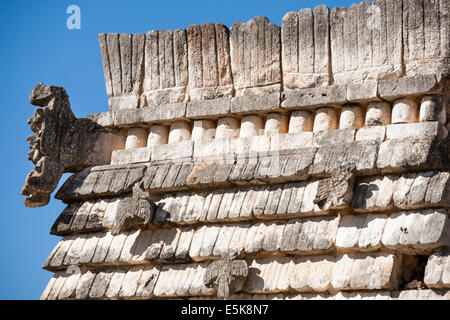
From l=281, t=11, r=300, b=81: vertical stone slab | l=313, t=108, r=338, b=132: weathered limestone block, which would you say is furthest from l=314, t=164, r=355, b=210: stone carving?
l=281, t=11, r=300, b=81: vertical stone slab

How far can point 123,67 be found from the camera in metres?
14.0

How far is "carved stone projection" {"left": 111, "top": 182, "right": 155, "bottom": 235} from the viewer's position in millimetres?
12609

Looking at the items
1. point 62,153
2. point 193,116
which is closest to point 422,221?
point 193,116

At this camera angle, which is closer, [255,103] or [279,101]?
[279,101]

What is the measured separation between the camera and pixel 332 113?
40.2 ft

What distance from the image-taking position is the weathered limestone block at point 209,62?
43.0ft

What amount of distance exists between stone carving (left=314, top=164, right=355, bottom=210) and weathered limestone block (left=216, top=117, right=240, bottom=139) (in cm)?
176

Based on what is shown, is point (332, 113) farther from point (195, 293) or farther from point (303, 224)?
point (195, 293)

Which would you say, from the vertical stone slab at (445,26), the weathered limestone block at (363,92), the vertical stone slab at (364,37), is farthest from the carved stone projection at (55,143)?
the vertical stone slab at (445,26)

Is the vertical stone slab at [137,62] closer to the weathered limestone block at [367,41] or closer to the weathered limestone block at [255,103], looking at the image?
the weathered limestone block at [255,103]

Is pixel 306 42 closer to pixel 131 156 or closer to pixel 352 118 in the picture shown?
pixel 352 118

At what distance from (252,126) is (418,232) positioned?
288 cm

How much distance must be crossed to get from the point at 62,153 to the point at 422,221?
17.5ft

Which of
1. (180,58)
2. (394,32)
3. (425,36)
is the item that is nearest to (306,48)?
→ (394,32)
